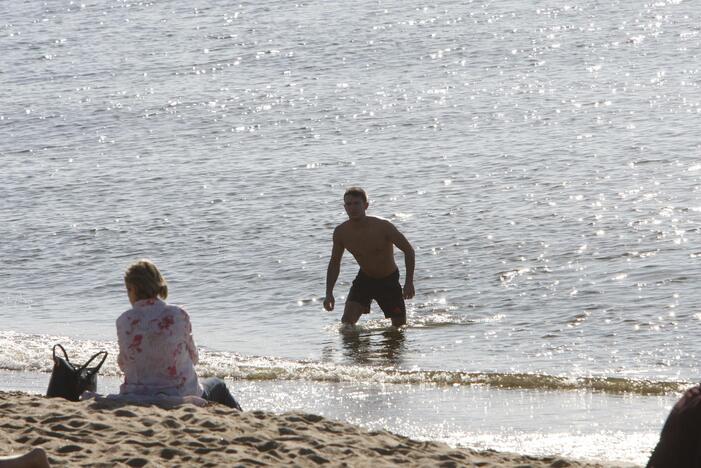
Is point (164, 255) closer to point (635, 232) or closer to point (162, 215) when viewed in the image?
point (162, 215)

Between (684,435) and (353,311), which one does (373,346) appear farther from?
(684,435)

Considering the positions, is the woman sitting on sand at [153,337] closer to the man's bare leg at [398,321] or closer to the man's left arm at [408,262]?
the man's left arm at [408,262]

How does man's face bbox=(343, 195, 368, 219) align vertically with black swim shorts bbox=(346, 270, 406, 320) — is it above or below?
above

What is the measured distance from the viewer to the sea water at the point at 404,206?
11.1 m

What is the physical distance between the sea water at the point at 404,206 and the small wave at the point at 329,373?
4 centimetres

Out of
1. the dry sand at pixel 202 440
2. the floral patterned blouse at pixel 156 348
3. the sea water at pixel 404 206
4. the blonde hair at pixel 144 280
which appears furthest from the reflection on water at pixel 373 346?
the blonde hair at pixel 144 280

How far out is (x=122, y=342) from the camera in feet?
25.4

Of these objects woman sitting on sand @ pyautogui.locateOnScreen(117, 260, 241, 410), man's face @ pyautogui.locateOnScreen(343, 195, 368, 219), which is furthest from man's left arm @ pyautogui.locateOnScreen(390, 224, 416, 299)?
woman sitting on sand @ pyautogui.locateOnScreen(117, 260, 241, 410)

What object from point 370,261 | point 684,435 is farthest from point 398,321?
point 684,435

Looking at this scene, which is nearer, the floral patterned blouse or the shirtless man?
the floral patterned blouse

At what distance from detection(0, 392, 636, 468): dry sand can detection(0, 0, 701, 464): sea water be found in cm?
122

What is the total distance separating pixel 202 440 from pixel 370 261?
17.4ft

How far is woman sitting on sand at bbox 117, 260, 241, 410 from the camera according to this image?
761 cm

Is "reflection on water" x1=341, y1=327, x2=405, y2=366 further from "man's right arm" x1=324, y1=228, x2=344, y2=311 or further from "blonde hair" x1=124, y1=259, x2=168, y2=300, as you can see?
"blonde hair" x1=124, y1=259, x2=168, y2=300
